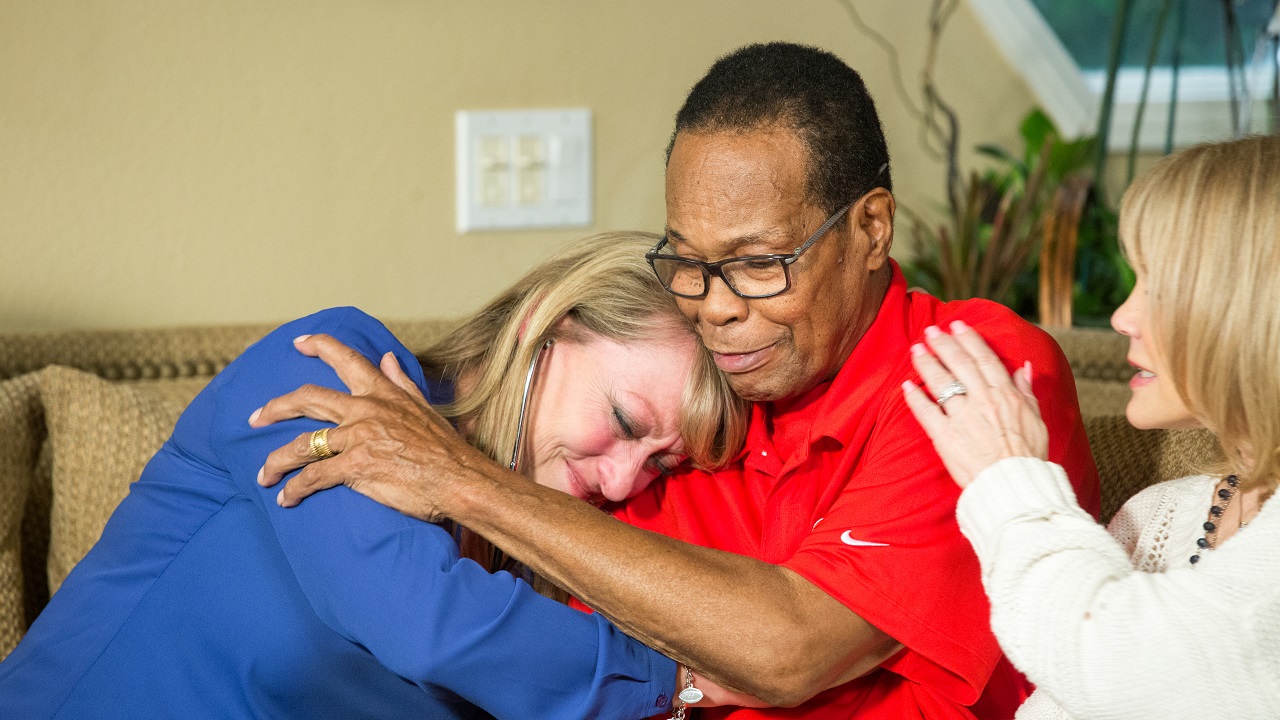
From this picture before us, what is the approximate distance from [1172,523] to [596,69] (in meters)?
1.39

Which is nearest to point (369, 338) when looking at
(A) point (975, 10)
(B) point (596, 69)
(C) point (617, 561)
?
(C) point (617, 561)

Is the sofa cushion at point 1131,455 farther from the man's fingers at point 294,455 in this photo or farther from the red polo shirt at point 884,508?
the man's fingers at point 294,455

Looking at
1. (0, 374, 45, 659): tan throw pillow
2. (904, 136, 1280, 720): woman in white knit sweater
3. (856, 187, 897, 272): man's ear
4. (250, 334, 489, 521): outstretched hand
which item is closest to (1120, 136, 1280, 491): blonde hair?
(904, 136, 1280, 720): woman in white knit sweater

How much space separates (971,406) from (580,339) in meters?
0.52

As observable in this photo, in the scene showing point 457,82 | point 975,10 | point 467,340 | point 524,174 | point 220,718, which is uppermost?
point 975,10

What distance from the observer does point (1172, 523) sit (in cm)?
120

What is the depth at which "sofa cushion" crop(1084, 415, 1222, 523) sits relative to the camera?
4.78 ft

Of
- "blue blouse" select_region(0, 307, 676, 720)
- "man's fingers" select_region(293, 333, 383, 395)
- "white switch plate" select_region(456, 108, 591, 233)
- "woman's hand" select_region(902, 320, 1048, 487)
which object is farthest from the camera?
"white switch plate" select_region(456, 108, 591, 233)

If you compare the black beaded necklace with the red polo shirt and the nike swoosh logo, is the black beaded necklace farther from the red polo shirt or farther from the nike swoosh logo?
the nike swoosh logo

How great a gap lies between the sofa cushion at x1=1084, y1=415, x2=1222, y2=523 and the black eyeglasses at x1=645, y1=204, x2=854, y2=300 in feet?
1.72

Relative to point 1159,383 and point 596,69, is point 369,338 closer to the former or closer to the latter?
point 1159,383

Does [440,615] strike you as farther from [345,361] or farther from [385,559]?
[345,361]

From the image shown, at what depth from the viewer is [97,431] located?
1.66 m

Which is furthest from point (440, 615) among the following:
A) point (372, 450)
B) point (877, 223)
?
point (877, 223)
